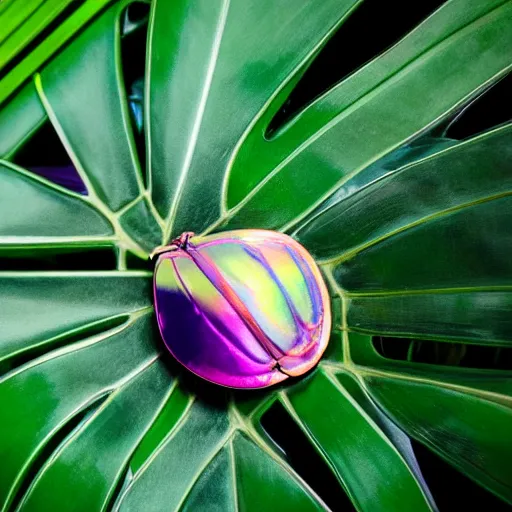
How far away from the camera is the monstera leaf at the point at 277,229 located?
59 cm

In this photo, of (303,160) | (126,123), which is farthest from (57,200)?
(303,160)

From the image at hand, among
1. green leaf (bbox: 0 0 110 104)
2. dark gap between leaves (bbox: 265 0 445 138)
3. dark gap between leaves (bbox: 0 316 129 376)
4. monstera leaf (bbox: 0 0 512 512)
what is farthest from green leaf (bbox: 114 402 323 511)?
green leaf (bbox: 0 0 110 104)

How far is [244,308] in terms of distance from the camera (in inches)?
23.2

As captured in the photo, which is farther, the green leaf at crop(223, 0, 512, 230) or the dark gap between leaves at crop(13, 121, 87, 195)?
the dark gap between leaves at crop(13, 121, 87, 195)

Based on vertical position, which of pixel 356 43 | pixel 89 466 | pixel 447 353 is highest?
pixel 356 43

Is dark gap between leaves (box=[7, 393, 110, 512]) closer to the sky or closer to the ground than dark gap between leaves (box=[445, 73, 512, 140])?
closer to the ground

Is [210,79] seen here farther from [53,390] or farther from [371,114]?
[53,390]

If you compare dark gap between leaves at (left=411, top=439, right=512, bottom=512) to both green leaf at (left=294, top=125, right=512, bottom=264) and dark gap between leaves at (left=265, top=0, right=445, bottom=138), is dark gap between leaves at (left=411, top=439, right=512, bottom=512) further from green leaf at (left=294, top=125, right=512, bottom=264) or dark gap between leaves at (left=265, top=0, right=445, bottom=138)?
dark gap between leaves at (left=265, top=0, right=445, bottom=138)

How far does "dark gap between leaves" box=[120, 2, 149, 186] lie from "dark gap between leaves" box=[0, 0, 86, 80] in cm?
6

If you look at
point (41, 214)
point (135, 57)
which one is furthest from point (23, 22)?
point (41, 214)

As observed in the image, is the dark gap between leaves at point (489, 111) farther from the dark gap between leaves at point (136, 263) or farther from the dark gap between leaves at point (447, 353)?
the dark gap between leaves at point (136, 263)

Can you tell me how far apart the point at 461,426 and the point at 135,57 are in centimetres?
58

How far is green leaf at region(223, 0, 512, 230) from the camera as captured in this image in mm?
613

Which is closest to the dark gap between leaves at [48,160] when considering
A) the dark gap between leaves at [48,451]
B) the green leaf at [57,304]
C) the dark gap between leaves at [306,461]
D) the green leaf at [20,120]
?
the green leaf at [20,120]
